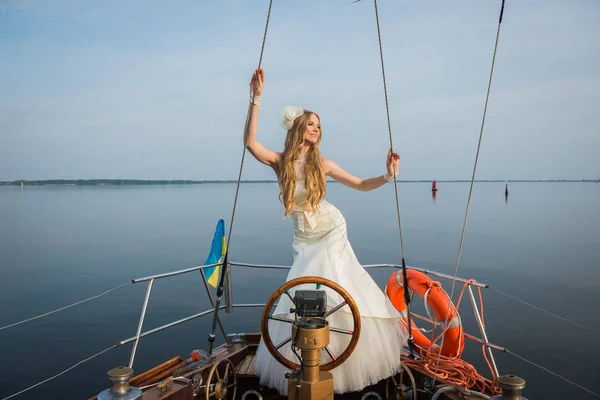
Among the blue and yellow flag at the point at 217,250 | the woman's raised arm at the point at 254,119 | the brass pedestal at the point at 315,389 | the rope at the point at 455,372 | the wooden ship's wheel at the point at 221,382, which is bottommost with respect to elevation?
the wooden ship's wheel at the point at 221,382

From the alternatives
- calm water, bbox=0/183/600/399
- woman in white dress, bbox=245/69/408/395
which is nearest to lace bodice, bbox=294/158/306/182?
woman in white dress, bbox=245/69/408/395

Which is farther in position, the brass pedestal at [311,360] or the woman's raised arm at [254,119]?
the woman's raised arm at [254,119]

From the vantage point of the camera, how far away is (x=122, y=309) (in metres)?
12.5

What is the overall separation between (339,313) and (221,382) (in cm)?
93

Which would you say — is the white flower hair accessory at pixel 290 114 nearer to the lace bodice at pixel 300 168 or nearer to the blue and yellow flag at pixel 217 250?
the lace bodice at pixel 300 168

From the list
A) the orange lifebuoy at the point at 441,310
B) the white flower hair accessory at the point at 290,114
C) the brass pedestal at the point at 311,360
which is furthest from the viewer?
the orange lifebuoy at the point at 441,310

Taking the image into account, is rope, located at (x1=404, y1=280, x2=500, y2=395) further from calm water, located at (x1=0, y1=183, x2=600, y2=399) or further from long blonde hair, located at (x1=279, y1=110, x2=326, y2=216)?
calm water, located at (x1=0, y1=183, x2=600, y2=399)

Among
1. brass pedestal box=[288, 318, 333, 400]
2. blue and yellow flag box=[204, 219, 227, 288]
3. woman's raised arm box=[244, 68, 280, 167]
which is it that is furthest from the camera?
blue and yellow flag box=[204, 219, 227, 288]

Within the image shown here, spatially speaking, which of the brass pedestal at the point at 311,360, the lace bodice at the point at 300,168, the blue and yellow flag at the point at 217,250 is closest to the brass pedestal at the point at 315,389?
the brass pedestal at the point at 311,360

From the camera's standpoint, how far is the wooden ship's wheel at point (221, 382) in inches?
116

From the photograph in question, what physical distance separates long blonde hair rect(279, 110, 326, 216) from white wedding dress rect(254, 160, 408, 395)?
0.05 meters

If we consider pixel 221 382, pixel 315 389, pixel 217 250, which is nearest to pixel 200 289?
pixel 217 250

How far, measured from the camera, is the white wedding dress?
9.21ft

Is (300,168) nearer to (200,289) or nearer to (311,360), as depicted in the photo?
(311,360)
